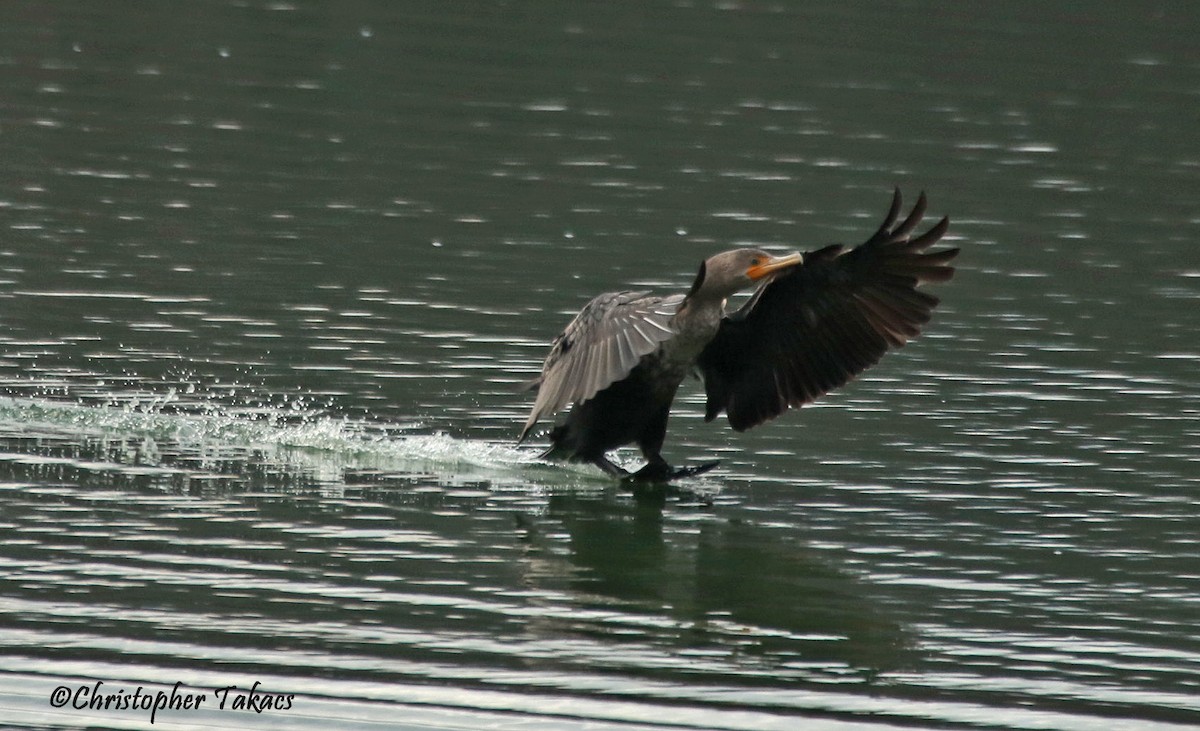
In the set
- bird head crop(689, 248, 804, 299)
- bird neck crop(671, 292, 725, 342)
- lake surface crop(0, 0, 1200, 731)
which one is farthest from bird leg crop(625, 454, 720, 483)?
bird head crop(689, 248, 804, 299)

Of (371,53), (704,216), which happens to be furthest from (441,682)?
(371,53)

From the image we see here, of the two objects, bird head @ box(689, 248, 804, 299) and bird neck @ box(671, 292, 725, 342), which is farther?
bird neck @ box(671, 292, 725, 342)

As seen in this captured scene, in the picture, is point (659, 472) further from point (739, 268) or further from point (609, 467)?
point (739, 268)

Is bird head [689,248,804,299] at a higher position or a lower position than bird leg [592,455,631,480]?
higher

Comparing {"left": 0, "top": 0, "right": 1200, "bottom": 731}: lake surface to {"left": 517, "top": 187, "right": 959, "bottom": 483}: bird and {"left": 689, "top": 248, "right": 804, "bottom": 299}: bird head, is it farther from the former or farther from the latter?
{"left": 689, "top": 248, "right": 804, "bottom": 299}: bird head

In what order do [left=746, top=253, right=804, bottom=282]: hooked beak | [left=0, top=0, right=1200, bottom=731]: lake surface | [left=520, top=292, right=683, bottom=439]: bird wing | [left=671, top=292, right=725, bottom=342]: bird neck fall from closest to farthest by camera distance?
[left=0, top=0, right=1200, bottom=731]: lake surface < [left=520, top=292, right=683, bottom=439]: bird wing < [left=746, top=253, right=804, bottom=282]: hooked beak < [left=671, top=292, right=725, bottom=342]: bird neck

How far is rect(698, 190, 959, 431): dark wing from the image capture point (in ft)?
33.6

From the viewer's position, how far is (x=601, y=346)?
979 cm

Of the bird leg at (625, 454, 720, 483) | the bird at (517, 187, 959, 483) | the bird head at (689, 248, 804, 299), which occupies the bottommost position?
the bird leg at (625, 454, 720, 483)

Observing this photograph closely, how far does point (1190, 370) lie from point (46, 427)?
728 centimetres

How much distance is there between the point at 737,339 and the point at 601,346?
3.73ft

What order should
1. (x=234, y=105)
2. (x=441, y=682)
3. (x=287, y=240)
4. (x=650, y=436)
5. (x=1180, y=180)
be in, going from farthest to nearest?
(x=234, y=105), (x=1180, y=180), (x=287, y=240), (x=650, y=436), (x=441, y=682)

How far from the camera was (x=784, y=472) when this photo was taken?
11.2m

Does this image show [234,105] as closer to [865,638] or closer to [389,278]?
[389,278]
